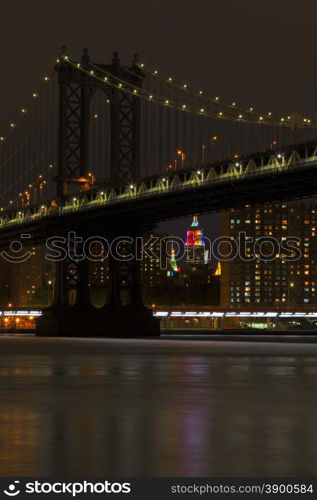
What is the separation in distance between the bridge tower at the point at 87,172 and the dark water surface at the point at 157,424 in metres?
64.2

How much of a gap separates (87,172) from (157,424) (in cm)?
7896

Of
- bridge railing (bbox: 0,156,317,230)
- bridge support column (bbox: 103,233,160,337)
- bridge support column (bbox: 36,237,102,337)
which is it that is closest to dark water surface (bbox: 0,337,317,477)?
bridge railing (bbox: 0,156,317,230)

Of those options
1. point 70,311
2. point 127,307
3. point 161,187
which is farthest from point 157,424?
point 127,307

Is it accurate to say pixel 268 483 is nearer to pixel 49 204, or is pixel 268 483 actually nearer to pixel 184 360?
pixel 184 360

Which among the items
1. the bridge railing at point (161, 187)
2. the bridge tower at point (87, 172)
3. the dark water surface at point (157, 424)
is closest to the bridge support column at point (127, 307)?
the bridge tower at point (87, 172)

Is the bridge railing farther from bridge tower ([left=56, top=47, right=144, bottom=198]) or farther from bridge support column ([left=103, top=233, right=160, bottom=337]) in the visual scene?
bridge support column ([left=103, top=233, right=160, bottom=337])

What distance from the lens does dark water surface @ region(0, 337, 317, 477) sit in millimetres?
11977

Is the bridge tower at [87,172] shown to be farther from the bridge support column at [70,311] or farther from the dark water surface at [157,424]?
the dark water surface at [157,424]

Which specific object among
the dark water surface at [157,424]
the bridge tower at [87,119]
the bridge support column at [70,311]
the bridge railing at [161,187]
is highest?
the bridge tower at [87,119]

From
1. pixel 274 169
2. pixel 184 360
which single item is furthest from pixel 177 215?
pixel 184 360

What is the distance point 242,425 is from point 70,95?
82736 mm

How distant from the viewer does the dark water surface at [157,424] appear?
11977mm

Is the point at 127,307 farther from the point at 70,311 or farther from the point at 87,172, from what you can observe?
the point at 87,172

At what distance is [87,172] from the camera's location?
94062mm
